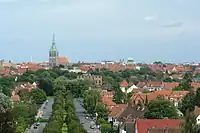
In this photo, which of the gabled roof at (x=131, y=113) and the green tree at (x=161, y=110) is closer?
the green tree at (x=161, y=110)

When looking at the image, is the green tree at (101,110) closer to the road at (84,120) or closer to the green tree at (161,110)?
the road at (84,120)

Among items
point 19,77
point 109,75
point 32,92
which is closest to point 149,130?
point 32,92

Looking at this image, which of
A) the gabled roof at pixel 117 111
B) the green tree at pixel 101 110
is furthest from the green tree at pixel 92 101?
the gabled roof at pixel 117 111

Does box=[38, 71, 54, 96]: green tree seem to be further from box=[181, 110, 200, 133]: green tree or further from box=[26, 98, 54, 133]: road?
box=[181, 110, 200, 133]: green tree

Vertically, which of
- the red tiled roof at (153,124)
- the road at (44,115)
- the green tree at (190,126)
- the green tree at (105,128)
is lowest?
the road at (44,115)

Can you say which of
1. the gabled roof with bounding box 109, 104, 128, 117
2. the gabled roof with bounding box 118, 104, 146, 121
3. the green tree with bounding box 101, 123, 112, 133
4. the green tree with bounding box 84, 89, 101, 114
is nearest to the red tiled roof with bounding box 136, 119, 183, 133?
the gabled roof with bounding box 118, 104, 146, 121

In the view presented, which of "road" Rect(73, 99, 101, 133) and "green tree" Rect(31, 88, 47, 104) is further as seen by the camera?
"green tree" Rect(31, 88, 47, 104)

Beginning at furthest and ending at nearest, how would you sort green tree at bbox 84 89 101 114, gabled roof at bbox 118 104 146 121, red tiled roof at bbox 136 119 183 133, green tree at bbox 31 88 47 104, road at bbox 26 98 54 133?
green tree at bbox 31 88 47 104
green tree at bbox 84 89 101 114
road at bbox 26 98 54 133
gabled roof at bbox 118 104 146 121
red tiled roof at bbox 136 119 183 133

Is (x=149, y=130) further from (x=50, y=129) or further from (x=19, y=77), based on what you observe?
(x=19, y=77)

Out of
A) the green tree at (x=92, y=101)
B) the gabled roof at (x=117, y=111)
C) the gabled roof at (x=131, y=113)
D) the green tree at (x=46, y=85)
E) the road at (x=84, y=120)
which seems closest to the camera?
the gabled roof at (x=131, y=113)
